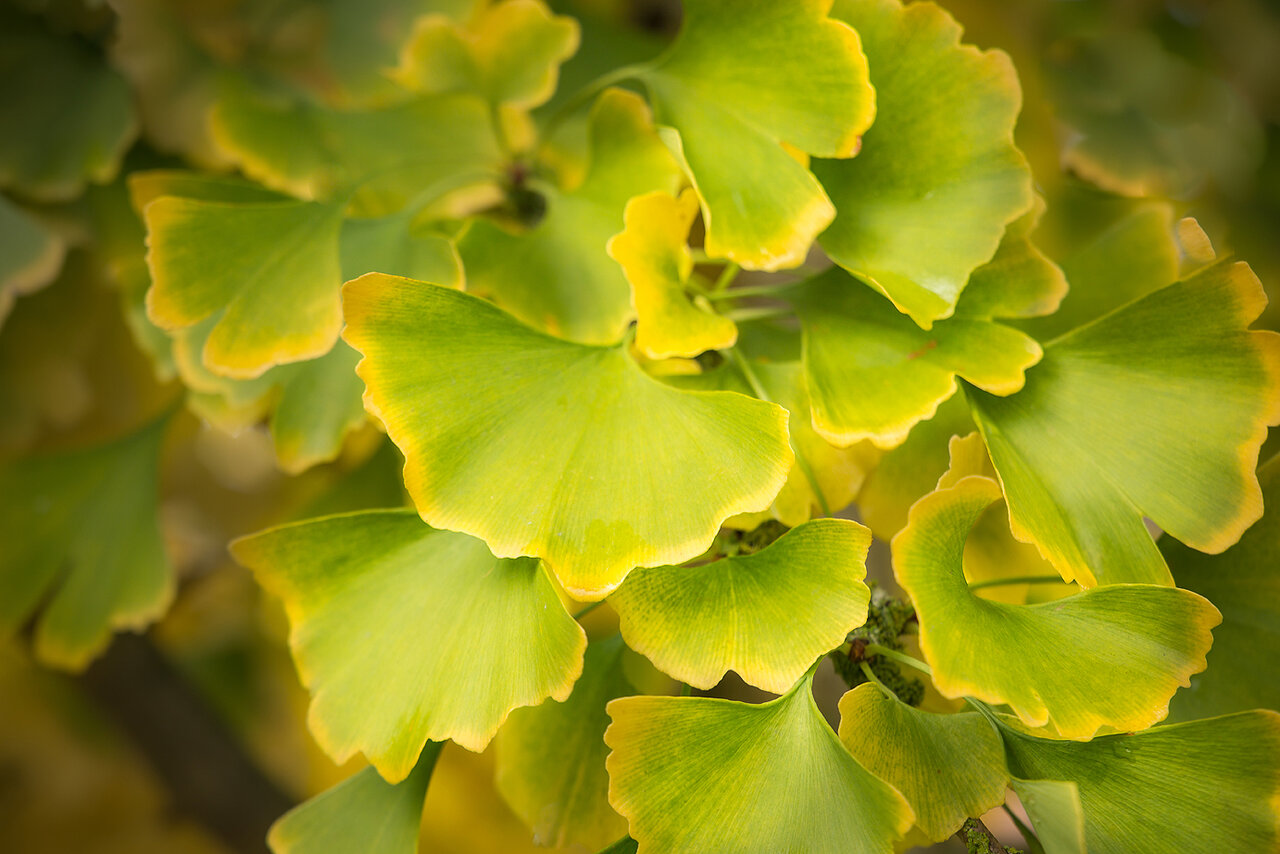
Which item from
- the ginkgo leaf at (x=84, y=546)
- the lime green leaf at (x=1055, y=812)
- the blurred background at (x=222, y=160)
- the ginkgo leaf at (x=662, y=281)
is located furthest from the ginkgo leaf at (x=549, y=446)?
the ginkgo leaf at (x=84, y=546)

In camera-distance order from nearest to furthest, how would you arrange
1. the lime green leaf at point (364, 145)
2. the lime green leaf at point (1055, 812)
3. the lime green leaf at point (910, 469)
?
the lime green leaf at point (1055, 812), the lime green leaf at point (910, 469), the lime green leaf at point (364, 145)

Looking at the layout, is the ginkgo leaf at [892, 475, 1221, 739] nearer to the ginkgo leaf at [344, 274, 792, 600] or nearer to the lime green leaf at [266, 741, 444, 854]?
the ginkgo leaf at [344, 274, 792, 600]

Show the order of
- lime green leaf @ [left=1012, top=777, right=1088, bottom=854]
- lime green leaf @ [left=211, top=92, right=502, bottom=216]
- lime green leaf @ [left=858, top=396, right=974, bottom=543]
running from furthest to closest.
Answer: lime green leaf @ [left=211, top=92, right=502, bottom=216]
lime green leaf @ [left=858, top=396, right=974, bottom=543]
lime green leaf @ [left=1012, top=777, right=1088, bottom=854]

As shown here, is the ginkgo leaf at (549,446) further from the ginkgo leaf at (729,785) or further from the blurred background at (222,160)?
the blurred background at (222,160)

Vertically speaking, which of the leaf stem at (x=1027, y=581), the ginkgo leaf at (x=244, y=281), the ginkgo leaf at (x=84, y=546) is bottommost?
the ginkgo leaf at (x=84, y=546)

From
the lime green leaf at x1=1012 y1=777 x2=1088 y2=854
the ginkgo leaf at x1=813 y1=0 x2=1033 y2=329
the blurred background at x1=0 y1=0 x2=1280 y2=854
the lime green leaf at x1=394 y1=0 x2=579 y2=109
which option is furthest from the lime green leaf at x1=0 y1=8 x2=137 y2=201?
the lime green leaf at x1=1012 y1=777 x2=1088 y2=854

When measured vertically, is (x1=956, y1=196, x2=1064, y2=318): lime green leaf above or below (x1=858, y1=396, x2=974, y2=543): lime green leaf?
above
